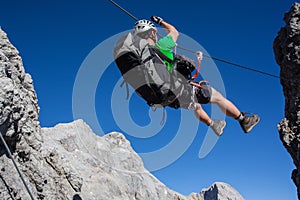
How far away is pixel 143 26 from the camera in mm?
8109

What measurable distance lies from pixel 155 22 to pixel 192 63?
136 cm

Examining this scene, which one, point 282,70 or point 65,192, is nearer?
point 65,192

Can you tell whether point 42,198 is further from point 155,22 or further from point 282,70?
point 282,70

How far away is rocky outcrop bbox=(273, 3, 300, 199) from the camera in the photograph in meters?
11.4

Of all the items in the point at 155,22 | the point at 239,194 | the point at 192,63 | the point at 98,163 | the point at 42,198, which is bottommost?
the point at 42,198

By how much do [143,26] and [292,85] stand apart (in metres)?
6.27

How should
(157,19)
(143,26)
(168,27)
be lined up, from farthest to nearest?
(157,19), (168,27), (143,26)

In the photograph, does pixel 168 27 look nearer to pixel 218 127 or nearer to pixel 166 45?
pixel 166 45

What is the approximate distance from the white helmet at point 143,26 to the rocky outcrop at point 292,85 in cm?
576

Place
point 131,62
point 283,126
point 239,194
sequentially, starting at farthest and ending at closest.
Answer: point 239,194 → point 283,126 → point 131,62

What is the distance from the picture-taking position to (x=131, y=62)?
25.7 feet

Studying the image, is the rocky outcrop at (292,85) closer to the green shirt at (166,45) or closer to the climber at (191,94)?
the climber at (191,94)

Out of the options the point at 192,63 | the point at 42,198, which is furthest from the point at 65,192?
the point at 192,63

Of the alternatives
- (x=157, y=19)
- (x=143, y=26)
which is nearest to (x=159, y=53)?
(x=143, y=26)
